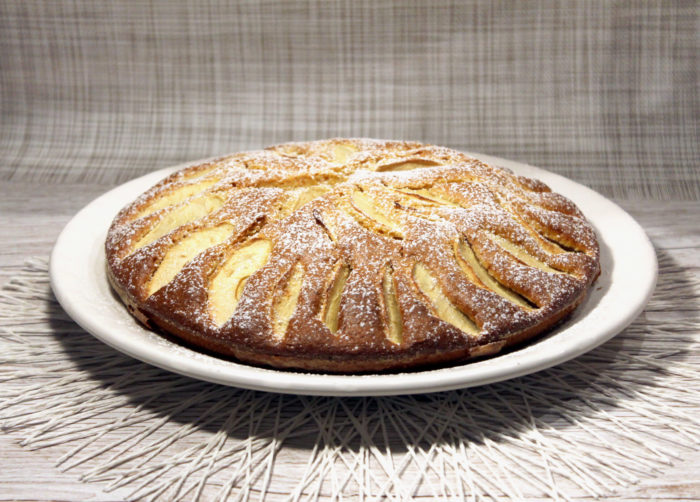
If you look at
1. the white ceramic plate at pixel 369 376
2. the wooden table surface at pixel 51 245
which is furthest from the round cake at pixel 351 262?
the wooden table surface at pixel 51 245

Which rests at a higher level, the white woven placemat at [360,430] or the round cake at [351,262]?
the round cake at [351,262]

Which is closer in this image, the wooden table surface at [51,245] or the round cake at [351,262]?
the wooden table surface at [51,245]

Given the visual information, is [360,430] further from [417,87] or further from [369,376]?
[417,87]

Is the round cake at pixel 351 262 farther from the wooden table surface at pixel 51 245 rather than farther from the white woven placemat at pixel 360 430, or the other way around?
the wooden table surface at pixel 51 245

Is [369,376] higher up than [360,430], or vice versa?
[369,376]

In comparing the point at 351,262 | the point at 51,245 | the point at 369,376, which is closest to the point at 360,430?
the point at 369,376

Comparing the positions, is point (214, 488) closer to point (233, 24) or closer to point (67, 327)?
point (67, 327)

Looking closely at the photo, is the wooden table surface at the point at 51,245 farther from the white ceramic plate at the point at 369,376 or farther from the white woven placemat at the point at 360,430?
the white ceramic plate at the point at 369,376
